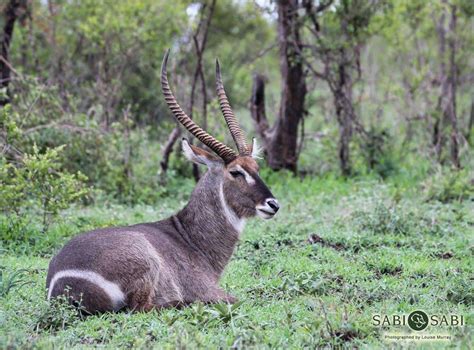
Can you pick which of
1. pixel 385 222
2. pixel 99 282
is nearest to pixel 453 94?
pixel 385 222

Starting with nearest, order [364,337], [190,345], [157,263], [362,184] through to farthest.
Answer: [190,345] → [364,337] → [157,263] → [362,184]

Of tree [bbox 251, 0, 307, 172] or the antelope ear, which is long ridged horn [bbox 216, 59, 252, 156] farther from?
tree [bbox 251, 0, 307, 172]

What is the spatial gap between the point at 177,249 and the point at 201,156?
812mm

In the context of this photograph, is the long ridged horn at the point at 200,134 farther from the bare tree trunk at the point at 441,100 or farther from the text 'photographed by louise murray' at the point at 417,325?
the bare tree trunk at the point at 441,100

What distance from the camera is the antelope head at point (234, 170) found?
5867 mm

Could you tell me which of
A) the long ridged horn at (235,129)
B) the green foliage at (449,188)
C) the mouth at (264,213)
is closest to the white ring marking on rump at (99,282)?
the mouth at (264,213)

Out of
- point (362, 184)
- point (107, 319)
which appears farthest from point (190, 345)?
point (362, 184)

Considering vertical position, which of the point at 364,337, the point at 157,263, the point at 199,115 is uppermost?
the point at 199,115

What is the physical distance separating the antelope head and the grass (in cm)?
62

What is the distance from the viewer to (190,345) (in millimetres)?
4207

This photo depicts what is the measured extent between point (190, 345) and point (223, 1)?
14.5 metres

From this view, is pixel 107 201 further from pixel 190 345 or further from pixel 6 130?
pixel 190 345

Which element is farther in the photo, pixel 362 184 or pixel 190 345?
pixel 362 184

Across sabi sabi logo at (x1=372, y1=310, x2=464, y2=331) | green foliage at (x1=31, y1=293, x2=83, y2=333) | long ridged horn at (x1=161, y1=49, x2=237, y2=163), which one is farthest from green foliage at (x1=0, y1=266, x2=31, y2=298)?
sabi sabi logo at (x1=372, y1=310, x2=464, y2=331)
